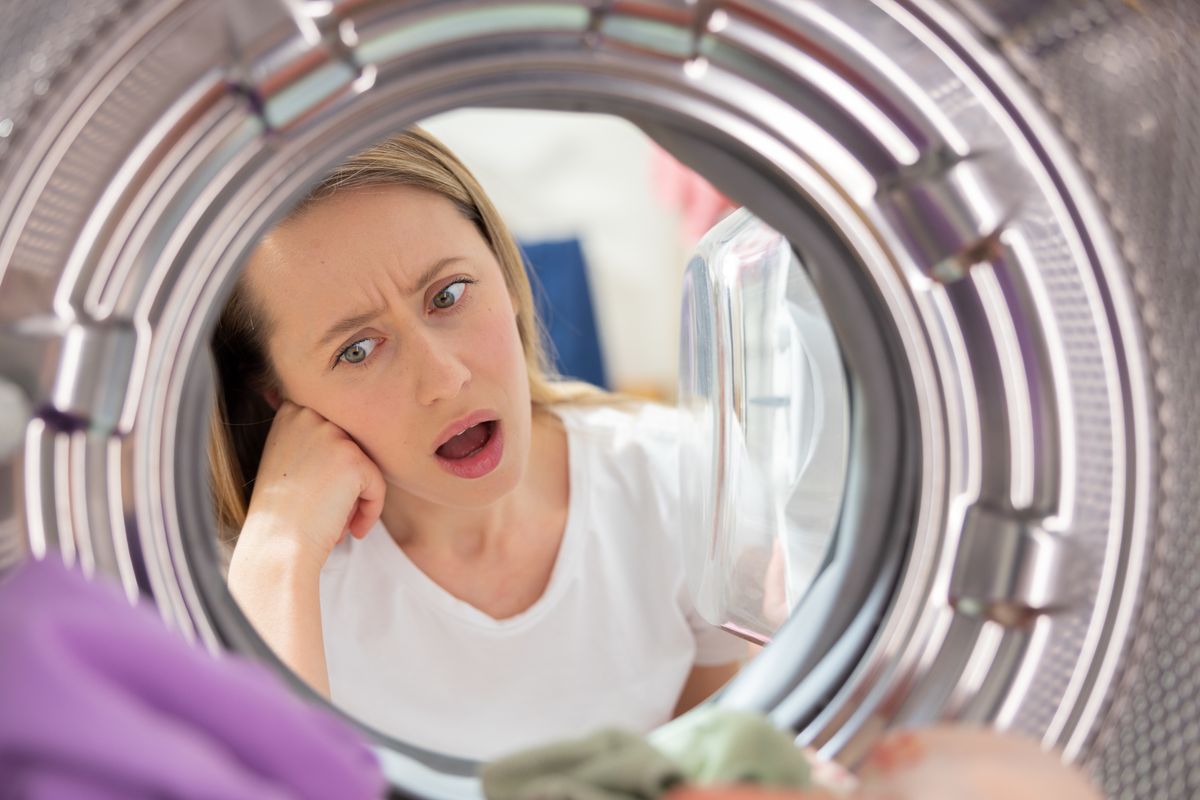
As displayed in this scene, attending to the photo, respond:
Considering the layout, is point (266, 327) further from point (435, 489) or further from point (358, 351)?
point (435, 489)

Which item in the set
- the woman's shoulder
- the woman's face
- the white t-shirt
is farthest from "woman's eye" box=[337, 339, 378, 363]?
the woman's shoulder

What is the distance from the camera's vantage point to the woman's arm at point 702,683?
127cm

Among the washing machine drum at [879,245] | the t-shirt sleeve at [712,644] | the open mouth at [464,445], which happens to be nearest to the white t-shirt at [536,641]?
the t-shirt sleeve at [712,644]

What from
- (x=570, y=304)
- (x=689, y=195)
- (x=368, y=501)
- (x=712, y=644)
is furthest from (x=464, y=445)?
(x=570, y=304)

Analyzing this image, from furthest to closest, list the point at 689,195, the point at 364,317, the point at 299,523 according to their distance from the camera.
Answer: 1. the point at 689,195
2. the point at 299,523
3. the point at 364,317

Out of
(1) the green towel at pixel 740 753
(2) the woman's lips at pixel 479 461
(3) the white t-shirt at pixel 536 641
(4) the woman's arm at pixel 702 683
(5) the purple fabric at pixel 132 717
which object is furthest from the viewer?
(4) the woman's arm at pixel 702 683

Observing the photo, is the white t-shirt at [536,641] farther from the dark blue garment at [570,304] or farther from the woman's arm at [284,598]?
the dark blue garment at [570,304]

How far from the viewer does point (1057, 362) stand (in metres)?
0.54

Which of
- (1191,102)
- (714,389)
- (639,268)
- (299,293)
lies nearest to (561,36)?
(1191,102)

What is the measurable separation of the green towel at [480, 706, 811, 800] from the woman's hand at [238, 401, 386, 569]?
534 mm

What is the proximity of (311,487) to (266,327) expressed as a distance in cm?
16

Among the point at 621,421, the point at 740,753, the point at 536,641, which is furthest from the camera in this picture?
the point at 621,421

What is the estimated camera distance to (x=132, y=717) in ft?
1.29

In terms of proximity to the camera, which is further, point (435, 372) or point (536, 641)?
point (536, 641)
